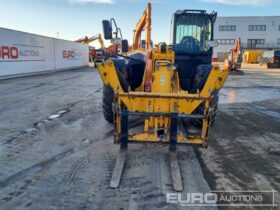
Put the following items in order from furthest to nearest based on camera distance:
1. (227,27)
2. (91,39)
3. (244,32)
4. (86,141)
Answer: (227,27) → (244,32) → (91,39) → (86,141)

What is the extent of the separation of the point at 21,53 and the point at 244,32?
50.7 metres

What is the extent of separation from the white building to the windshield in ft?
167

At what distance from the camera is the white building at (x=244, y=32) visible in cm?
5478

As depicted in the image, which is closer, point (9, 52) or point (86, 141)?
point (86, 141)

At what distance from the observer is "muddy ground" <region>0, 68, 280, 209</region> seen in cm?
291

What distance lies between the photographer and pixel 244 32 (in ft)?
181

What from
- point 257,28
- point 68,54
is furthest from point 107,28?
point 257,28

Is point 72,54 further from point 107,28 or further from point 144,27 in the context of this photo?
point 107,28

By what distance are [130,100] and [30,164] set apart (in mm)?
1761

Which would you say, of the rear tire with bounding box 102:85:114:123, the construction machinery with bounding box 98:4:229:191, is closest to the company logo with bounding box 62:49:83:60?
the rear tire with bounding box 102:85:114:123

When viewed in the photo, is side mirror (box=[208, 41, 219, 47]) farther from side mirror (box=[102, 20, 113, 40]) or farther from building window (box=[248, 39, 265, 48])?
building window (box=[248, 39, 265, 48])

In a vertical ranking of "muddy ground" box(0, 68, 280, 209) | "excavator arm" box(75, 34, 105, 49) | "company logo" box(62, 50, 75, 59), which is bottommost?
"muddy ground" box(0, 68, 280, 209)

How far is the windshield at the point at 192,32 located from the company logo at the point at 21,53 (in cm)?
1226

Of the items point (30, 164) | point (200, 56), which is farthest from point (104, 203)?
point (200, 56)
